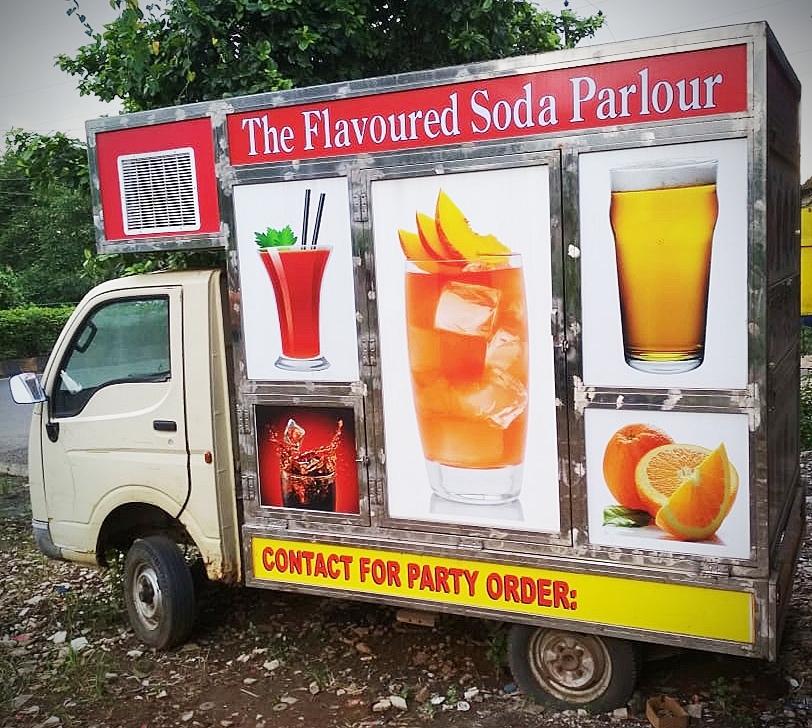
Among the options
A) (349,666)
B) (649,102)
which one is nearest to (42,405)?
(349,666)

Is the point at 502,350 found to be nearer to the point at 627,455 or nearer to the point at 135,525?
the point at 627,455

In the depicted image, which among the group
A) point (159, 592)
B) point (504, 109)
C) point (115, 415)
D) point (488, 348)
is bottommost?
point (159, 592)

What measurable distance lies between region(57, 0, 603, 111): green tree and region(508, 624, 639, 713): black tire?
4559 millimetres

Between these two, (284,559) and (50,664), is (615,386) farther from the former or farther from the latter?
(50,664)

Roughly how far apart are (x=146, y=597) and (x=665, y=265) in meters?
3.53

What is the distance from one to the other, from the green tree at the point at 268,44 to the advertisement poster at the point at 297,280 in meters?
2.78

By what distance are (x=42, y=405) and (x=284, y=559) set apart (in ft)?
6.16

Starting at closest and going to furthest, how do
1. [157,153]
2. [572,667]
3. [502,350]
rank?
[502,350] < [572,667] < [157,153]

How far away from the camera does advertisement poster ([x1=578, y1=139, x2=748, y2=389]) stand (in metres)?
3.52

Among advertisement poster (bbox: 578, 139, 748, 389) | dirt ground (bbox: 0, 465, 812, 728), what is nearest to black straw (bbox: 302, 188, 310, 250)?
advertisement poster (bbox: 578, 139, 748, 389)

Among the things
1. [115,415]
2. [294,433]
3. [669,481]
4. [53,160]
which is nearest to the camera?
[669,481]

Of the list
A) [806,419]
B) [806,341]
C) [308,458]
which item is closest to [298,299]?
[308,458]

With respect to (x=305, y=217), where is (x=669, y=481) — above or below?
below

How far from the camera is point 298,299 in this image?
4.43 m
